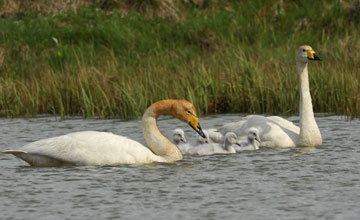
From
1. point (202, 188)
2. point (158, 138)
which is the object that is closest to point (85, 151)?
point (158, 138)

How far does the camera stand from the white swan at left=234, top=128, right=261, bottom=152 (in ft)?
35.7

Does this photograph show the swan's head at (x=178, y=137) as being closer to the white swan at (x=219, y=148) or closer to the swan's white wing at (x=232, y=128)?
the white swan at (x=219, y=148)

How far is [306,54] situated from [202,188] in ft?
13.4

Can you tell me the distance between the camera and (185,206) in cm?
716

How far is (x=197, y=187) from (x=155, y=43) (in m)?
12.5

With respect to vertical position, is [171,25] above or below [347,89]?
above

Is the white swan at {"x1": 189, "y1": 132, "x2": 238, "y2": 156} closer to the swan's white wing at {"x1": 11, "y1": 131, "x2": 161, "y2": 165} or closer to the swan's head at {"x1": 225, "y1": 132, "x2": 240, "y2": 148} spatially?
the swan's head at {"x1": 225, "y1": 132, "x2": 240, "y2": 148}

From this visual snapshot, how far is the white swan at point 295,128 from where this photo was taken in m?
11.0

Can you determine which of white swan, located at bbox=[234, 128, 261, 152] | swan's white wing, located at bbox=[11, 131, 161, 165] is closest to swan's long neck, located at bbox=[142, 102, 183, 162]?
swan's white wing, located at bbox=[11, 131, 161, 165]

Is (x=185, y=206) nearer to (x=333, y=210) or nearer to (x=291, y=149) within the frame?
(x=333, y=210)

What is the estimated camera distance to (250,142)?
1098 cm

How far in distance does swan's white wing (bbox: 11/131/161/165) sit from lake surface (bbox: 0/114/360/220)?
0.41 feet

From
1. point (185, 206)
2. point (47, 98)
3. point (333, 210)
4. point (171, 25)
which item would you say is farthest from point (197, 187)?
point (171, 25)

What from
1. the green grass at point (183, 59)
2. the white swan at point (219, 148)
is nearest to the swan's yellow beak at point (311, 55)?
the white swan at point (219, 148)
